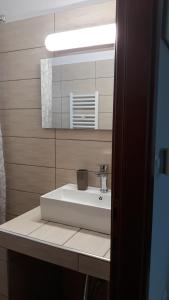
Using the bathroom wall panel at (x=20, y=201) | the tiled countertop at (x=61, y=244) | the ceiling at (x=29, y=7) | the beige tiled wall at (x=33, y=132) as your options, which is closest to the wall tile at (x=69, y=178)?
the beige tiled wall at (x=33, y=132)

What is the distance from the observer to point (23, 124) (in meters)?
1.73

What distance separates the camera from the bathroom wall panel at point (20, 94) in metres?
1.65

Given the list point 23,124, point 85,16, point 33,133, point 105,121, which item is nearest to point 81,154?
point 105,121

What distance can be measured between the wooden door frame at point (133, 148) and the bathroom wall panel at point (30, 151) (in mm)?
1068

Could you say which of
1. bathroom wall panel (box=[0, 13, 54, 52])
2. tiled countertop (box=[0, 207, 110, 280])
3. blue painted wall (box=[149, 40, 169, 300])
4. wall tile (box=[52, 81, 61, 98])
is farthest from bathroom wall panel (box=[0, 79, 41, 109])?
blue painted wall (box=[149, 40, 169, 300])

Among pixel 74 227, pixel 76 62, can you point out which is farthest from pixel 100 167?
pixel 76 62

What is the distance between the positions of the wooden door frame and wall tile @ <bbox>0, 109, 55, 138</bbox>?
107 centimetres

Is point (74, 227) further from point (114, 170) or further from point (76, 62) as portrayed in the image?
point (76, 62)

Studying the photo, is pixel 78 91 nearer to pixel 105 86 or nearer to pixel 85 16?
pixel 105 86

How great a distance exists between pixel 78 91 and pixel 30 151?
0.56 meters

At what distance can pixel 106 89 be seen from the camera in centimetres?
145

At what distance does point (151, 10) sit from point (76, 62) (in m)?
1.00

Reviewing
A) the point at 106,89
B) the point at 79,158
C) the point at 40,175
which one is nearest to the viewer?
the point at 106,89

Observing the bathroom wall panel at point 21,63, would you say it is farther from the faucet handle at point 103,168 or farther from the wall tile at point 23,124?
the faucet handle at point 103,168
